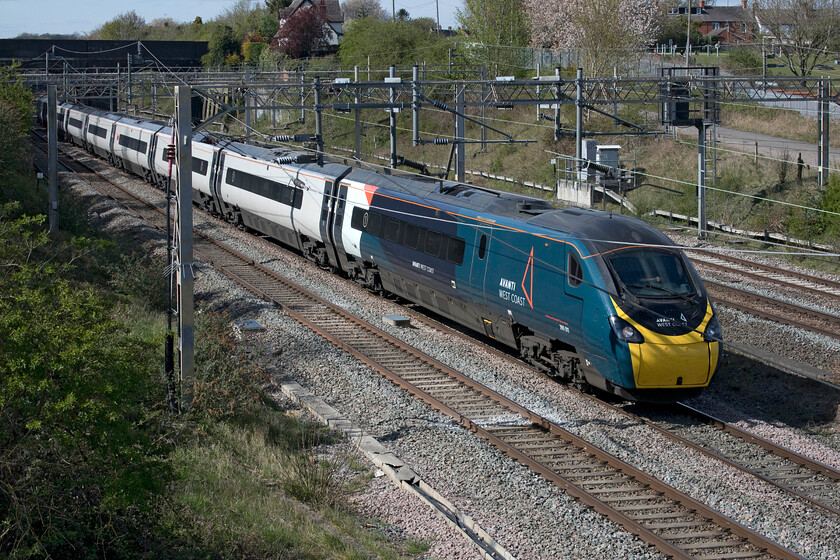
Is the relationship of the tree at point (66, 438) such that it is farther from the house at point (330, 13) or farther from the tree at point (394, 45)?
the house at point (330, 13)

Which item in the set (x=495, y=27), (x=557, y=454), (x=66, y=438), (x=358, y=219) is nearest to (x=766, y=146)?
(x=495, y=27)

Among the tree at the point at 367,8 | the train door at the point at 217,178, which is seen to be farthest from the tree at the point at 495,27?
the tree at the point at 367,8

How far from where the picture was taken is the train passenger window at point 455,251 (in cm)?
1480

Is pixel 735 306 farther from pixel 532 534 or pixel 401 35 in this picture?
pixel 401 35

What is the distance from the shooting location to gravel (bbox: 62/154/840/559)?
8594mm

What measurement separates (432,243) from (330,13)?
8328cm

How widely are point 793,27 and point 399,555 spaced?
50641 mm

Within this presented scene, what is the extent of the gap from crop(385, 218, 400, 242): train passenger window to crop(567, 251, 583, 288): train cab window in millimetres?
5501

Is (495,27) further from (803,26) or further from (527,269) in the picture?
(527,269)

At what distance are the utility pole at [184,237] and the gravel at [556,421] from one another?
2.26m

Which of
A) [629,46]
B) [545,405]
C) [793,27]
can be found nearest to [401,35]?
[629,46]

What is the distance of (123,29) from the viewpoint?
363 ft

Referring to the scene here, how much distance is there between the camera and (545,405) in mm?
12203

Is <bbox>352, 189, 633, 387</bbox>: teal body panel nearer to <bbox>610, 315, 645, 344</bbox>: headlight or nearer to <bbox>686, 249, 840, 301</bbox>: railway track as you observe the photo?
<bbox>610, 315, 645, 344</bbox>: headlight
